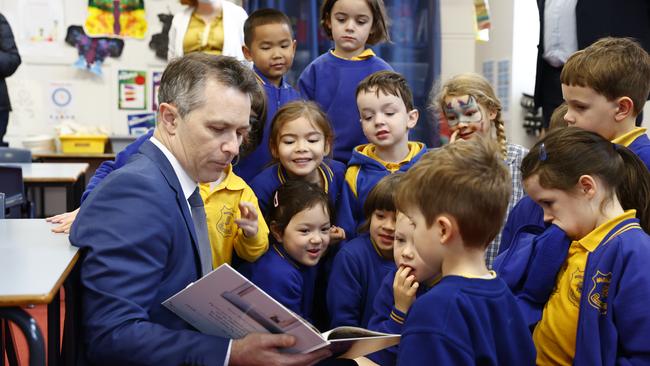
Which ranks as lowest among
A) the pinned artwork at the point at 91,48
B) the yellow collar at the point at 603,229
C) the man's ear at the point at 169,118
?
the yellow collar at the point at 603,229

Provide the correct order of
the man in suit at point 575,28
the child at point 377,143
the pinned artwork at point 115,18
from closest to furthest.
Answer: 1. the child at point 377,143
2. the man in suit at point 575,28
3. the pinned artwork at point 115,18

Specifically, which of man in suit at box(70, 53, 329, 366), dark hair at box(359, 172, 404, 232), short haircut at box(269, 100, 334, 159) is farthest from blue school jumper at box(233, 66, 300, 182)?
man in suit at box(70, 53, 329, 366)

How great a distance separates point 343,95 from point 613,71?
1.30 meters

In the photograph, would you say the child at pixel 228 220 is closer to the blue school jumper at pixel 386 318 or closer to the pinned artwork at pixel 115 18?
the blue school jumper at pixel 386 318

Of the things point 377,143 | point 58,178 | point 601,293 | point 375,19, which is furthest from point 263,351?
point 58,178

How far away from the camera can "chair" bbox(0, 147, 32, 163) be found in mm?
5277

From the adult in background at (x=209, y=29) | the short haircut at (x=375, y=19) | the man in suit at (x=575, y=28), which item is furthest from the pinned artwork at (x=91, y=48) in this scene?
the man in suit at (x=575, y=28)

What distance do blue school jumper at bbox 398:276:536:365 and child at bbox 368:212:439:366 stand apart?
21 cm

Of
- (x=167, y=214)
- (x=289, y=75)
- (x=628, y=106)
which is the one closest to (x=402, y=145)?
(x=628, y=106)

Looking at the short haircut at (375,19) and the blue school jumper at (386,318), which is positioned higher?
the short haircut at (375,19)

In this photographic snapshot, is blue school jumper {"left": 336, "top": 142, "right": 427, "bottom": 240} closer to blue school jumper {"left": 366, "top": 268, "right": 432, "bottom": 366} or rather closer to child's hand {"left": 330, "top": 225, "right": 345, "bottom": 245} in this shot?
child's hand {"left": 330, "top": 225, "right": 345, "bottom": 245}

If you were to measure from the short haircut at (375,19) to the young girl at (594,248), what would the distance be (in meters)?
1.51

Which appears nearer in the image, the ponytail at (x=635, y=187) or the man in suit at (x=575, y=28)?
the ponytail at (x=635, y=187)

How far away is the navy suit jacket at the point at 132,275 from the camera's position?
5.04ft
